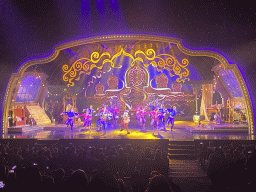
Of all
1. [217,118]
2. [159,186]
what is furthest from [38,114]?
[159,186]

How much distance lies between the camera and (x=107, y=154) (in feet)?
16.8

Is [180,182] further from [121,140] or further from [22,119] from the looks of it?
[22,119]

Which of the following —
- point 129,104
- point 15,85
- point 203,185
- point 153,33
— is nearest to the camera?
point 203,185

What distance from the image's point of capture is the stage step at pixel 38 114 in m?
11.4

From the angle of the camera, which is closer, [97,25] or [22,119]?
[97,25]

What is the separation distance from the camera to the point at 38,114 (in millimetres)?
11719

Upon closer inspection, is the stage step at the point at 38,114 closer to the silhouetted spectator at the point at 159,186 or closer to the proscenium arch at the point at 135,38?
the proscenium arch at the point at 135,38

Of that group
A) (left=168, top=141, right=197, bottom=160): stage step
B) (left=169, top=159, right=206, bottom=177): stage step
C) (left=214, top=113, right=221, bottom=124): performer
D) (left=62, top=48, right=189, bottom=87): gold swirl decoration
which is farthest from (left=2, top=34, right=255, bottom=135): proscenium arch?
(left=169, top=159, right=206, bottom=177): stage step

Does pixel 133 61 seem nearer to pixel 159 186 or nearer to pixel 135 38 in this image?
pixel 135 38

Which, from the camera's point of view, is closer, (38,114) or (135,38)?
(135,38)

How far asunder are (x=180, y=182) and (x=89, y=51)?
701 centimetres

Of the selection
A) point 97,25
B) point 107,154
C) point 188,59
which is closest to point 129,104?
point 188,59

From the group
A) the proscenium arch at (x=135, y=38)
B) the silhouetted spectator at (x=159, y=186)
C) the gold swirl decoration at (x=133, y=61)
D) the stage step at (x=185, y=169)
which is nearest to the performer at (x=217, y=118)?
the proscenium arch at (x=135, y=38)

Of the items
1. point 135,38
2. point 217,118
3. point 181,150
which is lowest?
point 181,150
